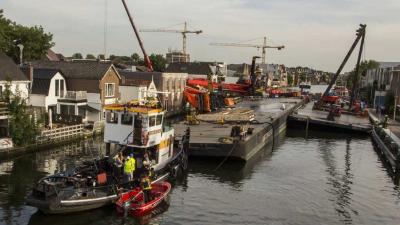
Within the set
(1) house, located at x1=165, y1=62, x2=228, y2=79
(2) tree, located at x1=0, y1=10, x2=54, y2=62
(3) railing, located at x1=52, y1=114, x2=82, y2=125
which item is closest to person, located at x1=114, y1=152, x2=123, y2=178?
(3) railing, located at x1=52, y1=114, x2=82, y2=125

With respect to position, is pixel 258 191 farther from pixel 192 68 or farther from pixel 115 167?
pixel 192 68

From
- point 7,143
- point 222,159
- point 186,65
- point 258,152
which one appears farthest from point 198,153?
point 186,65

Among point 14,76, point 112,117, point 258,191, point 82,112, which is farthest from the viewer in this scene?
point 82,112

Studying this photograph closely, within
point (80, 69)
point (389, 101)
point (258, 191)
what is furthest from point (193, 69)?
point (258, 191)

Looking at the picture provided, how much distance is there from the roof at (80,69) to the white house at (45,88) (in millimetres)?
2705

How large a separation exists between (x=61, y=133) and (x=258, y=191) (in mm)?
22334

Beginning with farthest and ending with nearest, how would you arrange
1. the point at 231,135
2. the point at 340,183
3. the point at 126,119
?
1. the point at 231,135
2. the point at 340,183
3. the point at 126,119

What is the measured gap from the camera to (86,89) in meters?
57.0

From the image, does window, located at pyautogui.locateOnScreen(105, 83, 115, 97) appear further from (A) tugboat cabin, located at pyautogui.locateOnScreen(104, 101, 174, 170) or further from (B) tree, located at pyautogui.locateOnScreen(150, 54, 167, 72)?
(B) tree, located at pyautogui.locateOnScreen(150, 54, 167, 72)

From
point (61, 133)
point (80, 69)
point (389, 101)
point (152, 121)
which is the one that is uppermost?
point (80, 69)

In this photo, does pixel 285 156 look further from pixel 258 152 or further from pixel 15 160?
pixel 15 160

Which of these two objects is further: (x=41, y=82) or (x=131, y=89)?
(x=131, y=89)

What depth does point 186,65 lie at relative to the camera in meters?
124

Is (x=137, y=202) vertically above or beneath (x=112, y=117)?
beneath
